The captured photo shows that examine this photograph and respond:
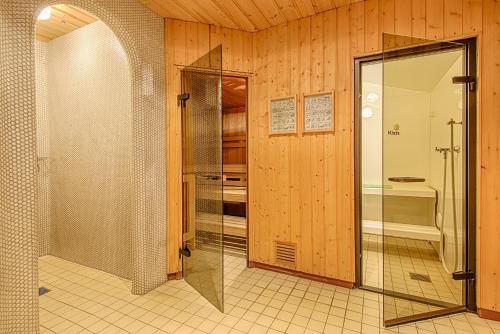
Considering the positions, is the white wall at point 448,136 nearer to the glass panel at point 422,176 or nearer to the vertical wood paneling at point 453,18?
the glass panel at point 422,176

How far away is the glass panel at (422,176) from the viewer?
7.14 feet

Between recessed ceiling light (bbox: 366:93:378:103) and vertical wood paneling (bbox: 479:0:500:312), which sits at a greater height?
recessed ceiling light (bbox: 366:93:378:103)

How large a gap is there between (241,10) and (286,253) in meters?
2.53

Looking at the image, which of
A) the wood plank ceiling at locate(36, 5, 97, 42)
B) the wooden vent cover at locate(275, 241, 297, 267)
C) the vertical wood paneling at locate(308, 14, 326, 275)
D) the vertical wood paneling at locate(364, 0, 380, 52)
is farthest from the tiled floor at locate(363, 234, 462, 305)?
the wood plank ceiling at locate(36, 5, 97, 42)

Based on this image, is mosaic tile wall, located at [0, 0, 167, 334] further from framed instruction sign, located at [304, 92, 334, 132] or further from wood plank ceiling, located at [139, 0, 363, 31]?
framed instruction sign, located at [304, 92, 334, 132]

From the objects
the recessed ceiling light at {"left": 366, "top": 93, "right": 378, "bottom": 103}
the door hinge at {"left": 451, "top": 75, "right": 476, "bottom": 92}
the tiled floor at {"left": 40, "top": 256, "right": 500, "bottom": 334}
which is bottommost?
the tiled floor at {"left": 40, "top": 256, "right": 500, "bottom": 334}

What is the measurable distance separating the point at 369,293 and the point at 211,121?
218 centimetres

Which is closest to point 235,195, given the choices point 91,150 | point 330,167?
point 330,167

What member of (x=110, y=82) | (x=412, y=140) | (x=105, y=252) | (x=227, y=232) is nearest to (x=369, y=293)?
(x=412, y=140)

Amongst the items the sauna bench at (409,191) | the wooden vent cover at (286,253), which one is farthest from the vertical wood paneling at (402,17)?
the wooden vent cover at (286,253)

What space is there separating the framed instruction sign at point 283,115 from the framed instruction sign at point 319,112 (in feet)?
0.42

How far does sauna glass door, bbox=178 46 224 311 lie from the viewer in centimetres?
227

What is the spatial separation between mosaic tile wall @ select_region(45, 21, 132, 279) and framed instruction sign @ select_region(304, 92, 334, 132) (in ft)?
5.98

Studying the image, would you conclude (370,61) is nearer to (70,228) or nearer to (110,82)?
(110,82)
